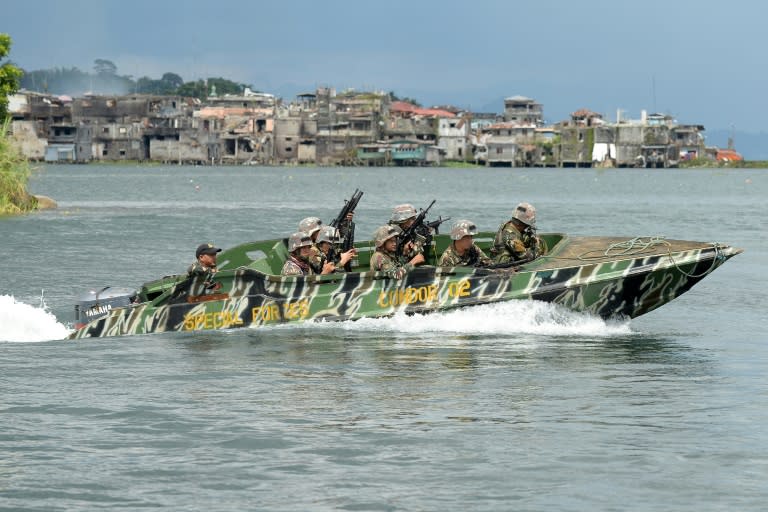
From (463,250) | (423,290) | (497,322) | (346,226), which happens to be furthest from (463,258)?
(346,226)

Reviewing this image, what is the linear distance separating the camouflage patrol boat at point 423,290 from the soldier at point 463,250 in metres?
0.55

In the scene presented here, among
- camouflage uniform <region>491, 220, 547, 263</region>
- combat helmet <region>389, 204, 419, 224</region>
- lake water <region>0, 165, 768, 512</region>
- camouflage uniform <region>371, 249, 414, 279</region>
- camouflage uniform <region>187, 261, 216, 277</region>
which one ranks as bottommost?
lake water <region>0, 165, 768, 512</region>

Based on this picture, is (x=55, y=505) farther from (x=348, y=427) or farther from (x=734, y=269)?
(x=734, y=269)

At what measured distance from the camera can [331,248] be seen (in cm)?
2138

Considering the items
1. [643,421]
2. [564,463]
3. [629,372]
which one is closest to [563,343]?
[629,372]

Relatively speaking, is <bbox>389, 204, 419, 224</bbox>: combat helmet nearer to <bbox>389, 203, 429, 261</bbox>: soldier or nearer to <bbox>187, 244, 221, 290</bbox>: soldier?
<bbox>389, 203, 429, 261</bbox>: soldier

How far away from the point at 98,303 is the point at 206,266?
1806mm

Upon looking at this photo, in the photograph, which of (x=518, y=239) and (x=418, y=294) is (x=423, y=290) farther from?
(x=518, y=239)

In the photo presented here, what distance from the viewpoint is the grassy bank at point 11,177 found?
176 feet

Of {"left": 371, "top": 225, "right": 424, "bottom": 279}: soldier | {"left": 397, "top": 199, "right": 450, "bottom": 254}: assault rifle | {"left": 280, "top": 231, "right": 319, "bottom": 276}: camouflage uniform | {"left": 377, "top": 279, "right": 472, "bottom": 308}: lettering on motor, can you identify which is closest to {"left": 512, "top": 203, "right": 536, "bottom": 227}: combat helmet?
{"left": 397, "top": 199, "right": 450, "bottom": 254}: assault rifle

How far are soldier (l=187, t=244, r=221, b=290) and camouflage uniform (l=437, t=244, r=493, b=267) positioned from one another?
329cm

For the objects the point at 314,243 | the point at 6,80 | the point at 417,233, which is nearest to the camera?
the point at 314,243

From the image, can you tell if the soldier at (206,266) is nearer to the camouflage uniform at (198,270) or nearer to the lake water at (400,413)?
the camouflage uniform at (198,270)

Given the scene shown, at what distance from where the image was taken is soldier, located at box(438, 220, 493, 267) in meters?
21.0
